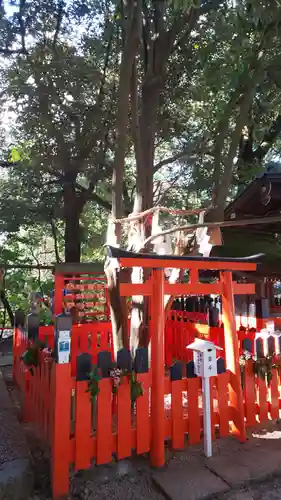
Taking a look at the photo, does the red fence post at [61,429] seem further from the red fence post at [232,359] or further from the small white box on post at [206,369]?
the red fence post at [232,359]

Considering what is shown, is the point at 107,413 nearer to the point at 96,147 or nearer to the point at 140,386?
the point at 140,386

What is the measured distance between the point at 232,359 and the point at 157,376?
0.96 meters

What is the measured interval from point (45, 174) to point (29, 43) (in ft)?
12.4

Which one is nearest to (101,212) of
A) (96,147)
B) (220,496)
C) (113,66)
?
(96,147)

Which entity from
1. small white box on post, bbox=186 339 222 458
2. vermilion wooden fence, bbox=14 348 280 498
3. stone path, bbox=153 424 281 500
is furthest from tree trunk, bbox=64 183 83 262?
stone path, bbox=153 424 281 500

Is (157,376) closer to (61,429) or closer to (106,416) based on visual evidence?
(106,416)

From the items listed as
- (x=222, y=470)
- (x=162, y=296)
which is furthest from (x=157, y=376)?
(x=222, y=470)

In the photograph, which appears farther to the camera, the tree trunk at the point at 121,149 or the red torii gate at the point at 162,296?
the tree trunk at the point at 121,149

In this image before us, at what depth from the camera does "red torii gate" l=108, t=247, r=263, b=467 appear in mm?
3031

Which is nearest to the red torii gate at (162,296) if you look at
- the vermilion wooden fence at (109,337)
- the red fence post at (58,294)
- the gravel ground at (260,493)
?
the gravel ground at (260,493)

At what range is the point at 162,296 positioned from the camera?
128 inches

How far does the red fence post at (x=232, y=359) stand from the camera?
3.45m

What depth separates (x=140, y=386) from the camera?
305 cm

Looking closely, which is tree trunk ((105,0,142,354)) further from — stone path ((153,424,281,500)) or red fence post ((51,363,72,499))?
stone path ((153,424,281,500))
